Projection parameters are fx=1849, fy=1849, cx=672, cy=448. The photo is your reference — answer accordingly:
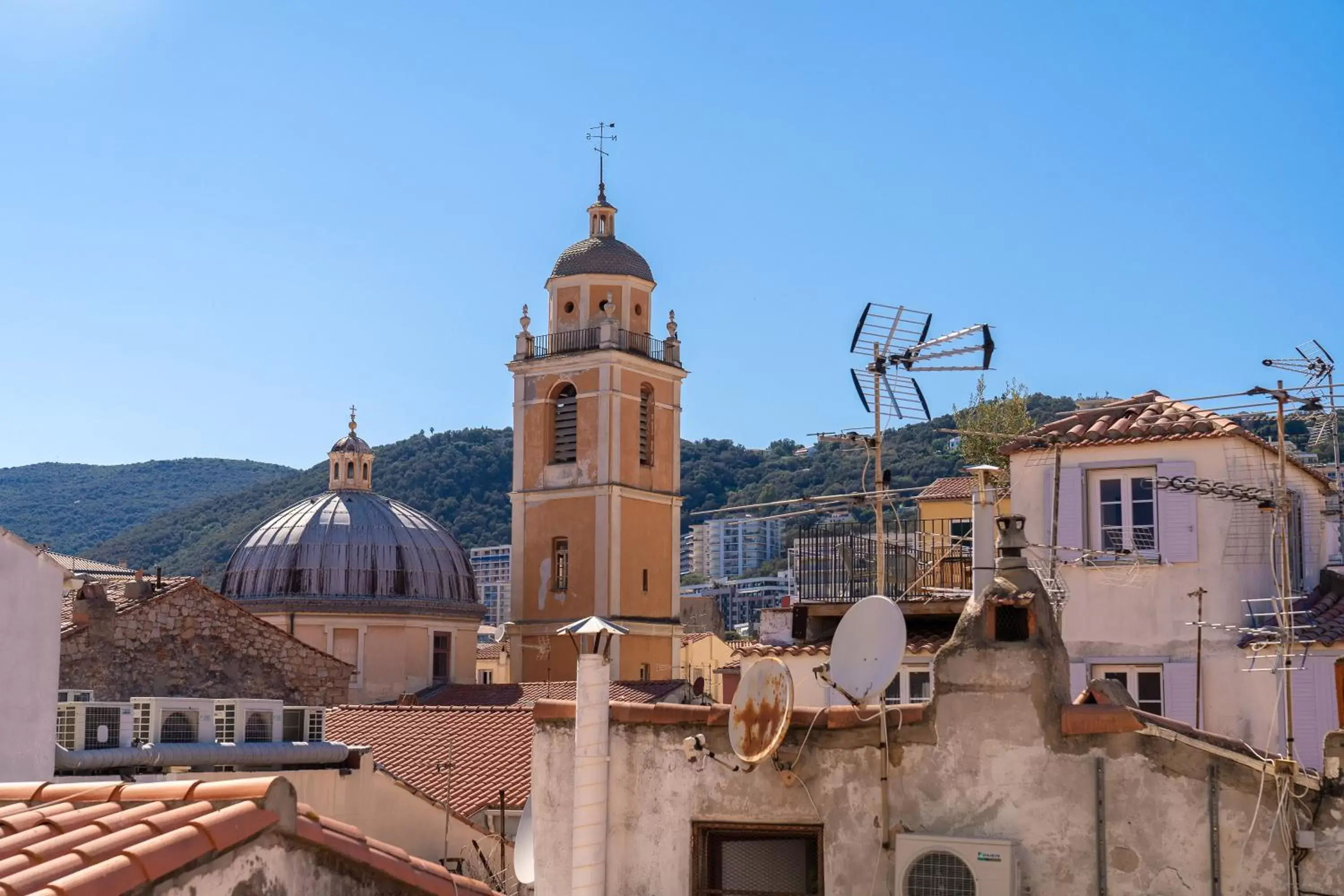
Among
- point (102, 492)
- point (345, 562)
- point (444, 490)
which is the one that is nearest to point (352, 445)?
point (345, 562)

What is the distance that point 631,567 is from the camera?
61.6 meters

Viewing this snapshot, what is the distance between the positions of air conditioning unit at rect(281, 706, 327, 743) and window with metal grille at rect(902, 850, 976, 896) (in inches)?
600

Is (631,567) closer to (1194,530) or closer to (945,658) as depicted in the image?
(1194,530)

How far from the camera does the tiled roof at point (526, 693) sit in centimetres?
4800

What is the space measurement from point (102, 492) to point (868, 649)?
165169 mm

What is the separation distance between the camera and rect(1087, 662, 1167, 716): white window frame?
63.5 feet

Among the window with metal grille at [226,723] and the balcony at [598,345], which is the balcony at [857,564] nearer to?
the window with metal grille at [226,723]

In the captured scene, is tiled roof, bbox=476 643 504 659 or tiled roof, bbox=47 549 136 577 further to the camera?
tiled roof, bbox=476 643 504 659

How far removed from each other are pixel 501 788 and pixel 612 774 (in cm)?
1660

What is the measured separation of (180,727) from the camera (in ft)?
77.2

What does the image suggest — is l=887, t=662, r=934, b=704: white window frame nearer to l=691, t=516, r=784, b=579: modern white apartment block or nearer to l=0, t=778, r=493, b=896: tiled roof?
l=0, t=778, r=493, b=896: tiled roof

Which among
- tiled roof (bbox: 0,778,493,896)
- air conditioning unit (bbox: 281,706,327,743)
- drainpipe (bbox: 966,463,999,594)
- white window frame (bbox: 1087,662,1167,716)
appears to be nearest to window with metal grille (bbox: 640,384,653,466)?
air conditioning unit (bbox: 281,706,327,743)

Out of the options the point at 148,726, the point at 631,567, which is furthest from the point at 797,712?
the point at 631,567

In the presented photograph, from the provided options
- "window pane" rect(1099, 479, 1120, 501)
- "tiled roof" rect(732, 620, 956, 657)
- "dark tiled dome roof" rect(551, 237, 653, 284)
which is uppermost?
"dark tiled dome roof" rect(551, 237, 653, 284)
